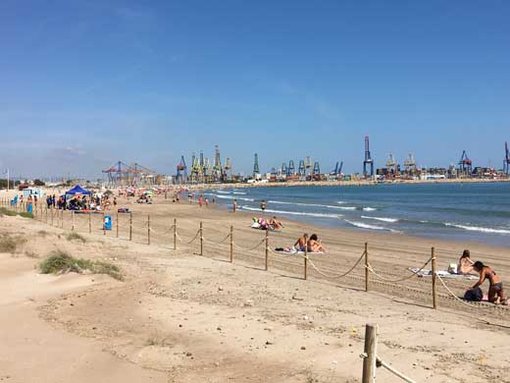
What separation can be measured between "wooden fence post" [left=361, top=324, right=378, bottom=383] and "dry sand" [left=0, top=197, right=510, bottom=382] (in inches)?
63.6

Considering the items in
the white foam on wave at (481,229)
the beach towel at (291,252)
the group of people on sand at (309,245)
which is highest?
the group of people on sand at (309,245)

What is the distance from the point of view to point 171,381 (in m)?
5.55

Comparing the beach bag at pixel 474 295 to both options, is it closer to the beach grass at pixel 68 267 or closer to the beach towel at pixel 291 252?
the beach grass at pixel 68 267

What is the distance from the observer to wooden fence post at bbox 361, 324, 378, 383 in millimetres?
3982

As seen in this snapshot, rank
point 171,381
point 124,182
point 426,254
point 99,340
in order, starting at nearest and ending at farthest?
point 171,381 → point 99,340 → point 426,254 → point 124,182

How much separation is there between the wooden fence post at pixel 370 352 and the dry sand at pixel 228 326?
5.30ft

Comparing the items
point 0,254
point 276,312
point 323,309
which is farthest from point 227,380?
point 0,254

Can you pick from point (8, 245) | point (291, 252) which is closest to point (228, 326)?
point (8, 245)

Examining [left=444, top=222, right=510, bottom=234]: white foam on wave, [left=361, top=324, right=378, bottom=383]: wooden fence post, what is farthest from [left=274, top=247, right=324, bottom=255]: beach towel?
[left=444, top=222, right=510, bottom=234]: white foam on wave

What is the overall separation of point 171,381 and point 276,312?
133 inches

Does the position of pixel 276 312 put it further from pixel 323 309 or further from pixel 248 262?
pixel 248 262

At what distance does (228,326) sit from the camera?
7.77 m

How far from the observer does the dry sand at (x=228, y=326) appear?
19.4ft

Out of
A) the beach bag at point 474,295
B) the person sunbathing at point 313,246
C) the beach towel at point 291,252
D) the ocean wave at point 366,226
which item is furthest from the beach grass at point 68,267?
the ocean wave at point 366,226
